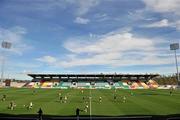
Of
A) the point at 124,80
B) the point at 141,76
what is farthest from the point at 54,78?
the point at 141,76

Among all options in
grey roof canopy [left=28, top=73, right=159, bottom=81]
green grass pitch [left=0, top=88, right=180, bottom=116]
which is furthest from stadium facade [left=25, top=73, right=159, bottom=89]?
green grass pitch [left=0, top=88, right=180, bottom=116]

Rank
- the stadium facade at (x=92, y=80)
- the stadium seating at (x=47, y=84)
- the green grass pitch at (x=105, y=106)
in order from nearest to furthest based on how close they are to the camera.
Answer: the green grass pitch at (x=105, y=106), the stadium seating at (x=47, y=84), the stadium facade at (x=92, y=80)

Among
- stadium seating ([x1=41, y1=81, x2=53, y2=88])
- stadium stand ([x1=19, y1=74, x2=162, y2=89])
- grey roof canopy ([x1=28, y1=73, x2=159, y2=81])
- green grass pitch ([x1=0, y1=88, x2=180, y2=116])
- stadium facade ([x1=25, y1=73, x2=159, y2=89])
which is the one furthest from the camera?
grey roof canopy ([x1=28, y1=73, x2=159, y2=81])

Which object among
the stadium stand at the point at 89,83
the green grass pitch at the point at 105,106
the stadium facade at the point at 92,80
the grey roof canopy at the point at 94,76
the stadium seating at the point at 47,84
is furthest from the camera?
the grey roof canopy at the point at 94,76

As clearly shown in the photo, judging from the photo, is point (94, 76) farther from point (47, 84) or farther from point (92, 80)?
point (47, 84)

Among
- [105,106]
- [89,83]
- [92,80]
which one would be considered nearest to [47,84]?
[89,83]

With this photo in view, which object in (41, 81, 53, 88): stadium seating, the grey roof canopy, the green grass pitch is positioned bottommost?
the green grass pitch

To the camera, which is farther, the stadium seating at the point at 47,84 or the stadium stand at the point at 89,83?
the stadium stand at the point at 89,83

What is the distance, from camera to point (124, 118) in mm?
29547

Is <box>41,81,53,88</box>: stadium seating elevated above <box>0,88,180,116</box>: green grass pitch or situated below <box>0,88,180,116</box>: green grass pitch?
above

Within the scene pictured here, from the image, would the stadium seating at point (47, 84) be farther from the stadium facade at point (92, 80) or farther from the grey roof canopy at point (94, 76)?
the grey roof canopy at point (94, 76)

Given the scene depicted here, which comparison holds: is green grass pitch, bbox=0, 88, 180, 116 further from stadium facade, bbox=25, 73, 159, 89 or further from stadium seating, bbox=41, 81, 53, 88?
stadium facade, bbox=25, 73, 159, 89

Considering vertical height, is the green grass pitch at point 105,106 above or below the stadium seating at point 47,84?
below

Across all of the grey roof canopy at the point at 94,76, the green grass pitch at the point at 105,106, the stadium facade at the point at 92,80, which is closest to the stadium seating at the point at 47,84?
the stadium facade at the point at 92,80
